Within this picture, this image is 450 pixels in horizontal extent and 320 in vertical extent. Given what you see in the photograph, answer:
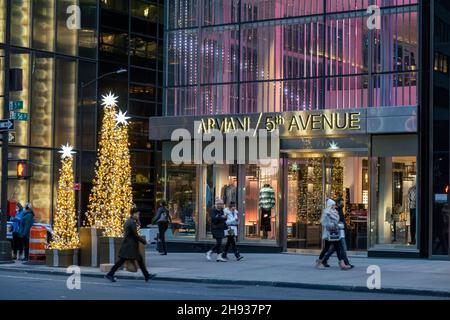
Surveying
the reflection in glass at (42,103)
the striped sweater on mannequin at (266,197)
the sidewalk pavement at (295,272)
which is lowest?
the sidewalk pavement at (295,272)

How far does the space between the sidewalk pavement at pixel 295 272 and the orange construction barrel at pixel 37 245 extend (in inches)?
17.4

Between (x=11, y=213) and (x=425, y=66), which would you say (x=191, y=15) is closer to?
(x=425, y=66)

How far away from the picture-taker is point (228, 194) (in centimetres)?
2973

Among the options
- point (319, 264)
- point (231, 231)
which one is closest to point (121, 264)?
point (319, 264)

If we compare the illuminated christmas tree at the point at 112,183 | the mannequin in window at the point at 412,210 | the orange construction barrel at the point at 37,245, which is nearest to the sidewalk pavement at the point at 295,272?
the orange construction barrel at the point at 37,245

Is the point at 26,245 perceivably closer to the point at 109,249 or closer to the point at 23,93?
the point at 109,249

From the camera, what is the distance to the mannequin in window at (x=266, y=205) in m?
28.8

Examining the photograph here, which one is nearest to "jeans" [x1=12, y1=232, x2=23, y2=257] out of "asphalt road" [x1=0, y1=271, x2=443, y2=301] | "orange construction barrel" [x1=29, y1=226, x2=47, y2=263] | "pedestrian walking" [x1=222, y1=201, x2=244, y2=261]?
"orange construction barrel" [x1=29, y1=226, x2=47, y2=263]

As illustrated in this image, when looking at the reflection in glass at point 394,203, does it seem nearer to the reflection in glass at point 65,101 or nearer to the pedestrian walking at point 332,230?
the pedestrian walking at point 332,230

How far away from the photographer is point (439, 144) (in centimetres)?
2577

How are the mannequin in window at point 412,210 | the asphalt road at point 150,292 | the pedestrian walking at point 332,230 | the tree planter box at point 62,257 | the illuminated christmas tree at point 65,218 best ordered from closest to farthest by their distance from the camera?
the asphalt road at point 150,292 → the pedestrian walking at point 332,230 → the tree planter box at point 62,257 → the illuminated christmas tree at point 65,218 → the mannequin in window at point 412,210

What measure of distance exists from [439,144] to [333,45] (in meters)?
4.92

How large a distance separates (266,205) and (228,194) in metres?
1.56

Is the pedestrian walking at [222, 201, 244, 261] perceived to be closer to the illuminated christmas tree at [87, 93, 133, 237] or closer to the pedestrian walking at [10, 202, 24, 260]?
the illuminated christmas tree at [87, 93, 133, 237]
